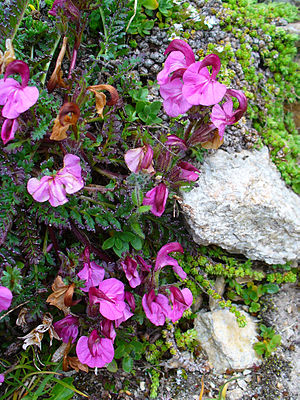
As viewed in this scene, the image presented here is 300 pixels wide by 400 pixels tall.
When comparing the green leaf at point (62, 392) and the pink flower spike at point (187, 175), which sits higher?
the pink flower spike at point (187, 175)

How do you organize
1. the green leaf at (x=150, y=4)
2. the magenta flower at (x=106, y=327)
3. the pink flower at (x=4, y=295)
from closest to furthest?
the pink flower at (x=4, y=295), the magenta flower at (x=106, y=327), the green leaf at (x=150, y=4)

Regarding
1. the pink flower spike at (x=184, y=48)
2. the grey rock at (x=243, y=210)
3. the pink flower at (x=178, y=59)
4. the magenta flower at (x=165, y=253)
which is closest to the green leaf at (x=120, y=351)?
the magenta flower at (x=165, y=253)

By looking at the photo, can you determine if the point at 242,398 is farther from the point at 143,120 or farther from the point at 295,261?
the point at 143,120

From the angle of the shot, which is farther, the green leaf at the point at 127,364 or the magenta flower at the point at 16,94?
the green leaf at the point at 127,364

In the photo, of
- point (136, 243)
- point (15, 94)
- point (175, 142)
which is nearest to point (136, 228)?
point (136, 243)

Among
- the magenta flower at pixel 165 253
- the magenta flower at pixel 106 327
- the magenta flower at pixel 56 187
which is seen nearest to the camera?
the magenta flower at pixel 56 187

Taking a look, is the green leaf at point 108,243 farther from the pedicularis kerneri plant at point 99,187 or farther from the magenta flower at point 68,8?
the magenta flower at point 68,8

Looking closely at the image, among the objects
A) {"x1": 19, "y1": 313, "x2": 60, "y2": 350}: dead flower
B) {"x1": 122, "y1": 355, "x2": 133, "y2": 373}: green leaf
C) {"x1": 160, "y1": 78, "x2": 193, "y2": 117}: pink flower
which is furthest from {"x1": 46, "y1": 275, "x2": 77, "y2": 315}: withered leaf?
{"x1": 160, "y1": 78, "x2": 193, "y2": 117}: pink flower

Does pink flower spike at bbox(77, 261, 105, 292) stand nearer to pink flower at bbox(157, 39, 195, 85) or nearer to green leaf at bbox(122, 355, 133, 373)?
green leaf at bbox(122, 355, 133, 373)

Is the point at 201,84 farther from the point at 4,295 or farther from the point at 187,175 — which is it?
the point at 4,295
